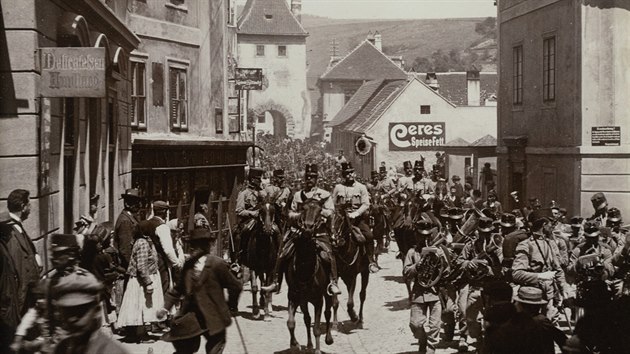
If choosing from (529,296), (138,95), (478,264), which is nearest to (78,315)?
(529,296)

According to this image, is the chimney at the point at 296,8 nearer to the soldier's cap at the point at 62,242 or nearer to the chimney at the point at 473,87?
the chimney at the point at 473,87

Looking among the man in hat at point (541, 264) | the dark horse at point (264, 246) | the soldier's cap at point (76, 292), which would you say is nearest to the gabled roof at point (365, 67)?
the dark horse at point (264, 246)

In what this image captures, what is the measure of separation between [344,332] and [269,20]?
76.8 metres

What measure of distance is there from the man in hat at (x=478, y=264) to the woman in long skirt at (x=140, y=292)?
454 centimetres

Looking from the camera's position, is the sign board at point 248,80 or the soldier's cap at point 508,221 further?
the sign board at point 248,80

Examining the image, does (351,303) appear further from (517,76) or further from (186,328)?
(517,76)

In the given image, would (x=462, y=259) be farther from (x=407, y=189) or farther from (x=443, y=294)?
(x=407, y=189)

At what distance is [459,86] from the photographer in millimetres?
73562

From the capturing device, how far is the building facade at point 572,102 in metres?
22.0

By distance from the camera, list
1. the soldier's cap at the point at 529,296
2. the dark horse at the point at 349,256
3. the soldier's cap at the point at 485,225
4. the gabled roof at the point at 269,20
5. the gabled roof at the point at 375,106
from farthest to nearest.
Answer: the gabled roof at the point at 269,20
the gabled roof at the point at 375,106
the dark horse at the point at 349,256
the soldier's cap at the point at 485,225
the soldier's cap at the point at 529,296

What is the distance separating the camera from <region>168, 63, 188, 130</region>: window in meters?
25.2

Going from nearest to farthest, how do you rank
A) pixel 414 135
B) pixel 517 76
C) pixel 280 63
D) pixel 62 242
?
pixel 62 242, pixel 517 76, pixel 414 135, pixel 280 63

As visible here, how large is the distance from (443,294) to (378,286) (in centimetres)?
642

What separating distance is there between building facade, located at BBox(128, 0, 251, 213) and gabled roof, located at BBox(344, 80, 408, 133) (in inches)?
1127
